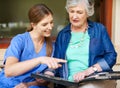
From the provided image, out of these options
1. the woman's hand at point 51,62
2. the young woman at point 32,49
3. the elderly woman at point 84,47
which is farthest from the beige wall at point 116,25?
the woman's hand at point 51,62

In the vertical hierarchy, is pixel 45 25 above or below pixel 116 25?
above

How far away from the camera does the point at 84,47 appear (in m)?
2.42

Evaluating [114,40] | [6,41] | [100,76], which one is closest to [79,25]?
[100,76]

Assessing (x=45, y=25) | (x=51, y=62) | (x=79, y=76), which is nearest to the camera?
(x=51, y=62)

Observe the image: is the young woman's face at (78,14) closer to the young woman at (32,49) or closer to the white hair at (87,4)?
the white hair at (87,4)

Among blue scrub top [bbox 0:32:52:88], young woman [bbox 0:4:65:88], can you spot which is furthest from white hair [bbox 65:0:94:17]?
Result: blue scrub top [bbox 0:32:52:88]

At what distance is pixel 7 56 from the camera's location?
234 cm

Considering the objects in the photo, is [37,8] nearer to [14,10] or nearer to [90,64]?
[90,64]

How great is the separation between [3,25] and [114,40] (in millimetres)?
1190

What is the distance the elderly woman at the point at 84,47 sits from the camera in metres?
2.40

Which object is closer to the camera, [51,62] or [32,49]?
[51,62]

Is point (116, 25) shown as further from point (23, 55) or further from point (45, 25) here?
point (23, 55)

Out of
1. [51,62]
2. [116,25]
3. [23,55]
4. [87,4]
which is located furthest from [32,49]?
[116,25]

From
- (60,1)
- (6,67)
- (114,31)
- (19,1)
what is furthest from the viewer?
(19,1)
